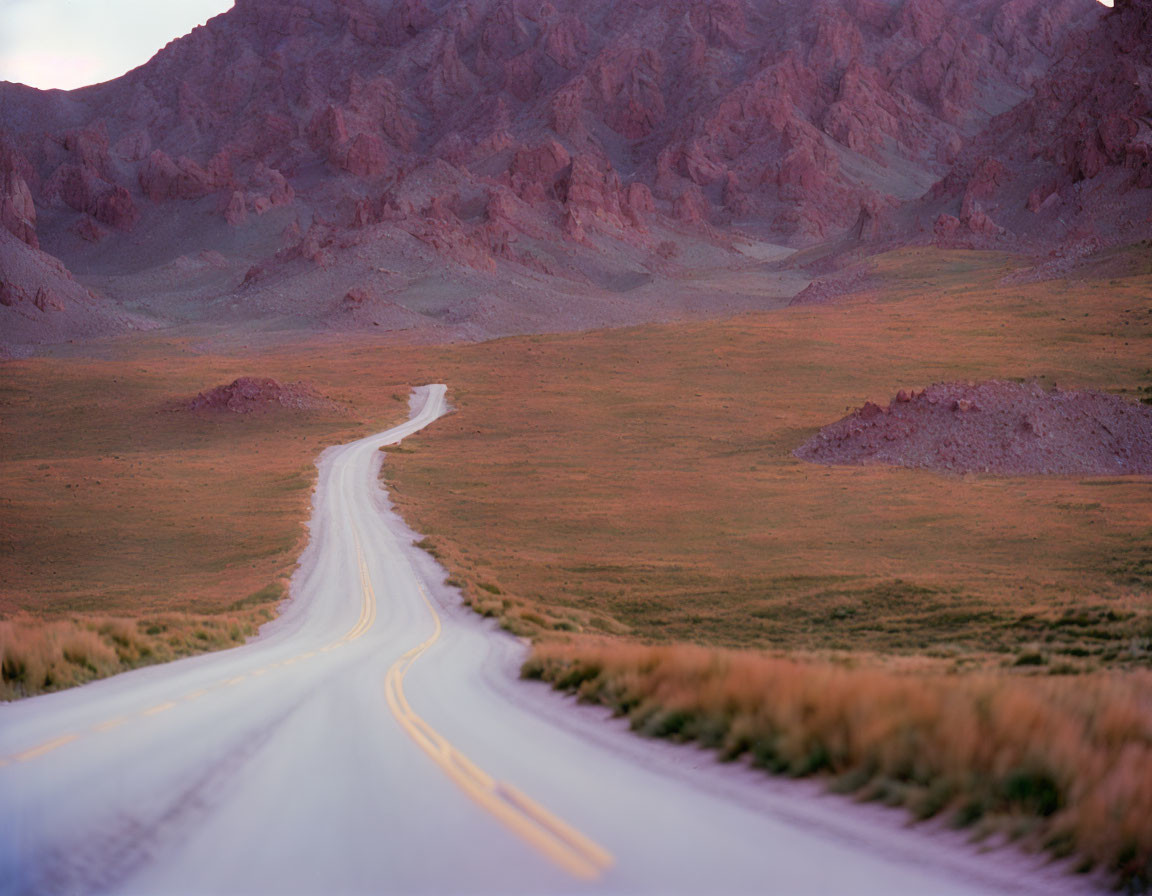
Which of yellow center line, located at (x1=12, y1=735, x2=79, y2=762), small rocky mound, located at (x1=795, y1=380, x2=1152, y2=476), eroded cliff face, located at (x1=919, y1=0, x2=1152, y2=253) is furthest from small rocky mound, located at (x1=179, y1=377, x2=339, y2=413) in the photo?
eroded cliff face, located at (x1=919, y1=0, x2=1152, y2=253)

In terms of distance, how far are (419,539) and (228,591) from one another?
9104 millimetres

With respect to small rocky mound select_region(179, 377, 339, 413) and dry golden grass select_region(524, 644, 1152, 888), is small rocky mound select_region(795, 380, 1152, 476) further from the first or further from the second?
A: small rocky mound select_region(179, 377, 339, 413)

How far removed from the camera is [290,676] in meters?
12.9

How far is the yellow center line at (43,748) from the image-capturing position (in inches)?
A: 273

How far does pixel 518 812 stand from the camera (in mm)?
5203

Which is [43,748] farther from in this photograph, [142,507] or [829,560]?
[142,507]

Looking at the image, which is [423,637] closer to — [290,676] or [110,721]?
[290,676]

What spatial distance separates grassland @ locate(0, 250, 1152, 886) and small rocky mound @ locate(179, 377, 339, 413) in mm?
2689

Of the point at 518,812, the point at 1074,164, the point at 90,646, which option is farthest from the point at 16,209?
the point at 518,812

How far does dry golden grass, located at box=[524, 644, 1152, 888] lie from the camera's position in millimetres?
4336

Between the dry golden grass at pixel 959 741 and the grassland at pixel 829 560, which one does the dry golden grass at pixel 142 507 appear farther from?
the dry golden grass at pixel 959 741

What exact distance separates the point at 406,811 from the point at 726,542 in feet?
94.8

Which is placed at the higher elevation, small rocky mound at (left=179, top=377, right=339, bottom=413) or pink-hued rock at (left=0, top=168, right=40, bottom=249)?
pink-hued rock at (left=0, top=168, right=40, bottom=249)

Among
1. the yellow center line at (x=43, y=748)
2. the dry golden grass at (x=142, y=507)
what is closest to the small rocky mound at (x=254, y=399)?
the dry golden grass at (x=142, y=507)
